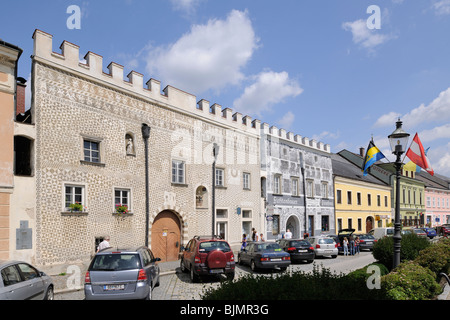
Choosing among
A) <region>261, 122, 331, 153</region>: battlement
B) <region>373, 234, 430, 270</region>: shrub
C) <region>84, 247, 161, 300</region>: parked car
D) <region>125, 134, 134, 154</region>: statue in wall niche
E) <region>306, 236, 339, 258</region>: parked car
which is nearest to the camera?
<region>84, 247, 161, 300</region>: parked car

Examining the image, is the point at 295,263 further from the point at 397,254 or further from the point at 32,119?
the point at 32,119

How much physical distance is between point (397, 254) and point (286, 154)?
1762cm

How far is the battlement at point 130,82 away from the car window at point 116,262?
9.35m

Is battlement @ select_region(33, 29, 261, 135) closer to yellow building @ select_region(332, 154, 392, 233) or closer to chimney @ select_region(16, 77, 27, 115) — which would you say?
chimney @ select_region(16, 77, 27, 115)

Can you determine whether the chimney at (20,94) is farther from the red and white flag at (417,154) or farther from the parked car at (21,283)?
the red and white flag at (417,154)

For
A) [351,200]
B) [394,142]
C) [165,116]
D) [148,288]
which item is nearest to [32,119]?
[165,116]

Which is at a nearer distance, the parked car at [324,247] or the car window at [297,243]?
the car window at [297,243]

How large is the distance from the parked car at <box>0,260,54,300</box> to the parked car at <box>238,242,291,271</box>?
9072 mm

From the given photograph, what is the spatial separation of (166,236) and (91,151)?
627cm

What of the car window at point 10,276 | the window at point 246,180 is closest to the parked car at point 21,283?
the car window at point 10,276

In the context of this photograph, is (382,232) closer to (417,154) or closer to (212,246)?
(417,154)

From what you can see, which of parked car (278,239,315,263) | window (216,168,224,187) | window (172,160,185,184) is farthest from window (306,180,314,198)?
window (172,160,185,184)

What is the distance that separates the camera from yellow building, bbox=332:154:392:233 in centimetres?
3547

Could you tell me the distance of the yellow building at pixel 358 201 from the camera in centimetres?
3547
